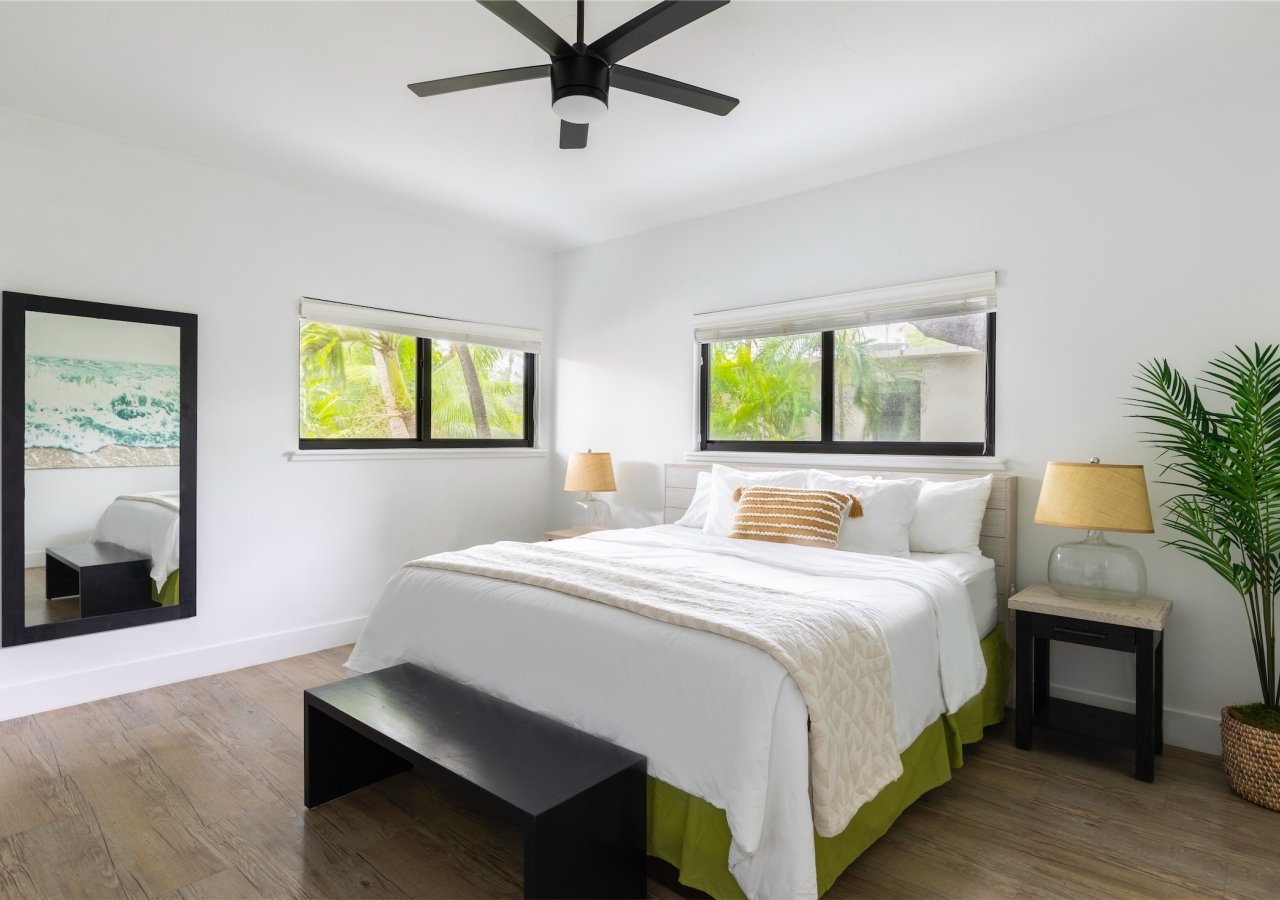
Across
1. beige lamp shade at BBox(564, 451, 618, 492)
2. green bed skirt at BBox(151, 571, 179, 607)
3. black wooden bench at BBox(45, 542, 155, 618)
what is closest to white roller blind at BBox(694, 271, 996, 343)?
beige lamp shade at BBox(564, 451, 618, 492)

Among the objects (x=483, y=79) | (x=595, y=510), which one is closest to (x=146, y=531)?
(x=595, y=510)

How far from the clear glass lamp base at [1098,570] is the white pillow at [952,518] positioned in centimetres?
34

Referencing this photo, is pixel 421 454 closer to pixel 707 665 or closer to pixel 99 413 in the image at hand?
pixel 99 413

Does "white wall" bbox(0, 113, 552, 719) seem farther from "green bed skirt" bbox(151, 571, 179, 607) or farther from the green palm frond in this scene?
the green palm frond

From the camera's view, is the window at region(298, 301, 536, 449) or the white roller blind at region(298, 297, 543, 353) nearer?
the white roller blind at region(298, 297, 543, 353)

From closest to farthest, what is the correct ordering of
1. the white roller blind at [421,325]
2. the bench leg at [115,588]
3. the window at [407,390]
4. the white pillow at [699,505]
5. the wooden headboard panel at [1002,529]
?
the wooden headboard panel at [1002,529] → the bench leg at [115,588] → the white pillow at [699,505] → the white roller blind at [421,325] → the window at [407,390]

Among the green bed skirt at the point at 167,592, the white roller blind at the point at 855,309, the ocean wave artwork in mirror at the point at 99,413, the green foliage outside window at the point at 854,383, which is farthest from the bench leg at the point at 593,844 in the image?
the ocean wave artwork in mirror at the point at 99,413

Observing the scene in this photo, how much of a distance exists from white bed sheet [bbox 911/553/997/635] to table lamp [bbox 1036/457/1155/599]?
239 mm

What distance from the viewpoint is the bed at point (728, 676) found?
167 centimetres

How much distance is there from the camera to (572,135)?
2.56 m

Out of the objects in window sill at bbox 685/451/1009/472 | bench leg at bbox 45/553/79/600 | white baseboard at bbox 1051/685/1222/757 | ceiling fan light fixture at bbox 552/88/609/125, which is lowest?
white baseboard at bbox 1051/685/1222/757

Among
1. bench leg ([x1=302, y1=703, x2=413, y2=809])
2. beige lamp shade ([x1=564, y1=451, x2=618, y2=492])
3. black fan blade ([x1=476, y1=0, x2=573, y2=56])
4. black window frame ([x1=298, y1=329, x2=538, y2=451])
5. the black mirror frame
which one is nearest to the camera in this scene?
black fan blade ([x1=476, y1=0, x2=573, y2=56])

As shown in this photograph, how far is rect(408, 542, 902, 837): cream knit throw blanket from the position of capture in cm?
170

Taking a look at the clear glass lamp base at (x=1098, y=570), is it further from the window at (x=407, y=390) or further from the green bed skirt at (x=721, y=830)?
the window at (x=407, y=390)
